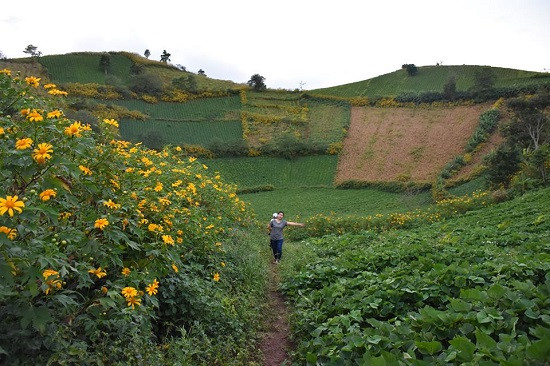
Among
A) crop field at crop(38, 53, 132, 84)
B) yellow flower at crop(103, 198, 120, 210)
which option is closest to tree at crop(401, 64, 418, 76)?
crop field at crop(38, 53, 132, 84)

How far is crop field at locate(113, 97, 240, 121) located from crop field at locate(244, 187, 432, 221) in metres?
19.1

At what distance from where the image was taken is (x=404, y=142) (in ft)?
135

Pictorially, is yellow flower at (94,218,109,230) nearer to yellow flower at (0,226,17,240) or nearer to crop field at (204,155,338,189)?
yellow flower at (0,226,17,240)

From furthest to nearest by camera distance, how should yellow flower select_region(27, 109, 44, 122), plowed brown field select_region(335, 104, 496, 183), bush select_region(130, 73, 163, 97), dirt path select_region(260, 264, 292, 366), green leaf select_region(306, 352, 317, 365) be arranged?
bush select_region(130, 73, 163, 97), plowed brown field select_region(335, 104, 496, 183), dirt path select_region(260, 264, 292, 366), green leaf select_region(306, 352, 317, 365), yellow flower select_region(27, 109, 44, 122)

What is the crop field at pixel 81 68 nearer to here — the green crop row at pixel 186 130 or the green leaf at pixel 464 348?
the green crop row at pixel 186 130

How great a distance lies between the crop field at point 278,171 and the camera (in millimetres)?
36312

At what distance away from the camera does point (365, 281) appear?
580 centimetres

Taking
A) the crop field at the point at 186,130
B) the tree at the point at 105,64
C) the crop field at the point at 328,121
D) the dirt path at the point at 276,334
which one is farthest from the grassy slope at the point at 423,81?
the dirt path at the point at 276,334

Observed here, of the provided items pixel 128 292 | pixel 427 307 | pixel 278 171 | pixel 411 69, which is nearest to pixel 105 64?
pixel 278 171

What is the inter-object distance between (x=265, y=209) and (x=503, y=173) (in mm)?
14887

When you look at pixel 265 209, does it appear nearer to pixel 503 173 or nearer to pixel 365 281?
pixel 503 173

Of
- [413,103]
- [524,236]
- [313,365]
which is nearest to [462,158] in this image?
[413,103]

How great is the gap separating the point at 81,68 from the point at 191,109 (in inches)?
819

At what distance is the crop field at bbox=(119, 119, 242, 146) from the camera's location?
142 ft
